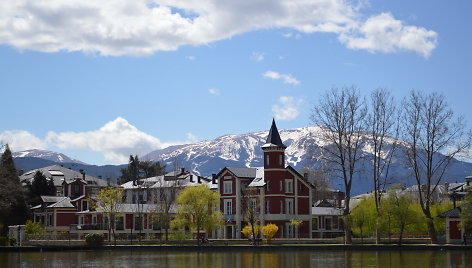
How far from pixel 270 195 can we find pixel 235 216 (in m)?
5.92

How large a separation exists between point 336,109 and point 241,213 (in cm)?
2436

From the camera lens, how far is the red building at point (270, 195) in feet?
296

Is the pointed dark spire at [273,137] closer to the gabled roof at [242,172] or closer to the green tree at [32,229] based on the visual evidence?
the gabled roof at [242,172]

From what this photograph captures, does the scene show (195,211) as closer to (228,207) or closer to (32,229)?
(228,207)

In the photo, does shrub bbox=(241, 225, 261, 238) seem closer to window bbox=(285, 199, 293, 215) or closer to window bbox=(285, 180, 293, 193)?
window bbox=(285, 199, 293, 215)

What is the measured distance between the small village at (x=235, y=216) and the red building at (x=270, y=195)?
127 mm

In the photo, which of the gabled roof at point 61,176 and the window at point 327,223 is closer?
the window at point 327,223

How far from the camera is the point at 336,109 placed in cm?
7481

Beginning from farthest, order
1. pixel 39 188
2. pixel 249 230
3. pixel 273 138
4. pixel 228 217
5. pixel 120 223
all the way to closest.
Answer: pixel 39 188 → pixel 120 223 → pixel 228 217 → pixel 273 138 → pixel 249 230

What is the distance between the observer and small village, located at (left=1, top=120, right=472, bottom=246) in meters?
79.3

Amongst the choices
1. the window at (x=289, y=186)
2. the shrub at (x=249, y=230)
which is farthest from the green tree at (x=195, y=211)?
the window at (x=289, y=186)

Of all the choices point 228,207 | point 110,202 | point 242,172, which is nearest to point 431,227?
point 242,172

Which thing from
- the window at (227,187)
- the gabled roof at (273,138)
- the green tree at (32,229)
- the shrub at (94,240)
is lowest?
the shrub at (94,240)

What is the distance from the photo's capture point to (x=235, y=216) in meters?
92.9
